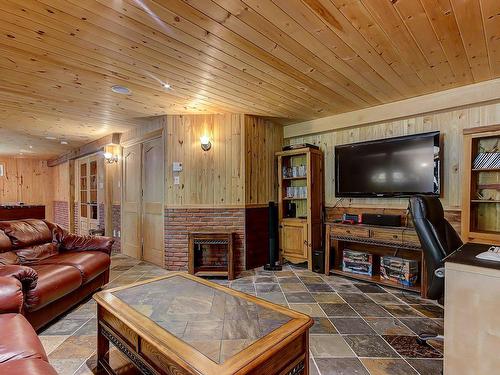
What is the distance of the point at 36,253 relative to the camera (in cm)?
286

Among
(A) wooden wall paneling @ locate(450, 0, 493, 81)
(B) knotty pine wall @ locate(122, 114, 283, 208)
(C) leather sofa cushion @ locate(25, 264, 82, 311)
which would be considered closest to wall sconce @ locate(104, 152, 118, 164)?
(B) knotty pine wall @ locate(122, 114, 283, 208)

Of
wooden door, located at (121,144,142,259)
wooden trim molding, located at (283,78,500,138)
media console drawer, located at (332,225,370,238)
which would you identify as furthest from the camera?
wooden door, located at (121,144,142,259)

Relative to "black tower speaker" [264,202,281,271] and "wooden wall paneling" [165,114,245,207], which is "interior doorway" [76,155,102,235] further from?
"black tower speaker" [264,202,281,271]

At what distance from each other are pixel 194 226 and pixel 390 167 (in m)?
2.82

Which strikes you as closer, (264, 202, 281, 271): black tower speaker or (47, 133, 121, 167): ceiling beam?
(264, 202, 281, 271): black tower speaker

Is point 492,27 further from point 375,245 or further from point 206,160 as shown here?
point 206,160

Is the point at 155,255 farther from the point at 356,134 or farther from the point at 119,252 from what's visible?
the point at 356,134

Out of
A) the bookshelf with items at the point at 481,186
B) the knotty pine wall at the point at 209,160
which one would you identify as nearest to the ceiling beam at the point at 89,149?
the knotty pine wall at the point at 209,160

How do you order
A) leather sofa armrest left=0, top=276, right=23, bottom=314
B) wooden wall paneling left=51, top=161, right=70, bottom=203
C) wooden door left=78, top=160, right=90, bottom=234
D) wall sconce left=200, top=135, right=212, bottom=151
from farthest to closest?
wooden wall paneling left=51, top=161, right=70, bottom=203
wooden door left=78, top=160, right=90, bottom=234
wall sconce left=200, top=135, right=212, bottom=151
leather sofa armrest left=0, top=276, right=23, bottom=314

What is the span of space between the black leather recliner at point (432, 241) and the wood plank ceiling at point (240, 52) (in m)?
1.29

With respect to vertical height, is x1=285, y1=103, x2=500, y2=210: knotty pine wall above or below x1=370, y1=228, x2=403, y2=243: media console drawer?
above

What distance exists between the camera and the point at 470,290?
1408 mm

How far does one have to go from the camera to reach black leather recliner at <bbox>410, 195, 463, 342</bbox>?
1.85 metres

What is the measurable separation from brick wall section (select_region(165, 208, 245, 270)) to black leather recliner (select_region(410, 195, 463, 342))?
2387 millimetres
